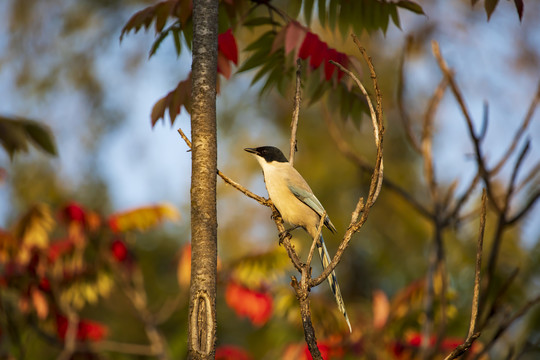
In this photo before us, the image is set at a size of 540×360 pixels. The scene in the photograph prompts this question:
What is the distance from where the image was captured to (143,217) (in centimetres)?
516

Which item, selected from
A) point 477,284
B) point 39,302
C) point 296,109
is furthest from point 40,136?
point 477,284

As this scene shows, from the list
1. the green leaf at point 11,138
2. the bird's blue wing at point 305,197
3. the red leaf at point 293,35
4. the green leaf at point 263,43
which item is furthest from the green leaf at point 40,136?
the red leaf at point 293,35

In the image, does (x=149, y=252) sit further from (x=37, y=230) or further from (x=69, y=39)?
(x=37, y=230)

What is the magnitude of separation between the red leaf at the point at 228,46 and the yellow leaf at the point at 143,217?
98.4 inches

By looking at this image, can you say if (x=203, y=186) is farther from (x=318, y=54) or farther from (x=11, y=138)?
(x=11, y=138)

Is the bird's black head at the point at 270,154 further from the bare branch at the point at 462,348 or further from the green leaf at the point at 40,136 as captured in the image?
the bare branch at the point at 462,348

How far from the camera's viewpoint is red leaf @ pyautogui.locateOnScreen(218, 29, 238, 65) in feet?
9.64

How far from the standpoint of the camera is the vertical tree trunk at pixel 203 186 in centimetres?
193

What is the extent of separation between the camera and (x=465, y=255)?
9461mm

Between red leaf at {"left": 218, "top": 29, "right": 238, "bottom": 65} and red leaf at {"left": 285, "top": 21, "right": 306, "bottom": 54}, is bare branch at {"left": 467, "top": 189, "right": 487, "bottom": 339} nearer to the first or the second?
red leaf at {"left": 285, "top": 21, "right": 306, "bottom": 54}

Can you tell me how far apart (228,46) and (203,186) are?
3.68ft

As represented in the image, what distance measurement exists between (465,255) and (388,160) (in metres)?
3.43

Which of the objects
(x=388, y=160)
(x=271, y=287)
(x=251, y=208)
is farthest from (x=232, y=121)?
(x=271, y=287)

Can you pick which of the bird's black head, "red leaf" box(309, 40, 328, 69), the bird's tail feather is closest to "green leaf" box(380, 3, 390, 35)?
"red leaf" box(309, 40, 328, 69)
